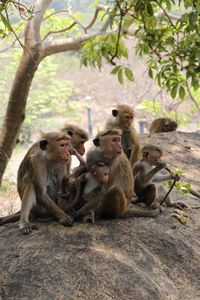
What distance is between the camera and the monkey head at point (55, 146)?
441 cm

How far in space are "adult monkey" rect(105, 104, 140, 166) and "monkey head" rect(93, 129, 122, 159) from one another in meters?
1.58

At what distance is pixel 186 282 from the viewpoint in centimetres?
418

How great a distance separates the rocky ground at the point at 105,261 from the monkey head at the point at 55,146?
2.04ft

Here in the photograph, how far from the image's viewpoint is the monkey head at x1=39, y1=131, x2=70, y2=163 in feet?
14.5

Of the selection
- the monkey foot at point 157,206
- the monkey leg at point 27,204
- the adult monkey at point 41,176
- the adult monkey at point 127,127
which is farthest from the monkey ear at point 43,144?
the adult monkey at point 127,127

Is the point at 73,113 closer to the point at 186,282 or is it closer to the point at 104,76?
the point at 104,76

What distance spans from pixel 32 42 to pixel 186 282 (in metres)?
5.17

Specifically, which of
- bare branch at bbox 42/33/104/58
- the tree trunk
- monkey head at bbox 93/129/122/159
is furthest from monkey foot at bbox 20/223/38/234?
bare branch at bbox 42/33/104/58

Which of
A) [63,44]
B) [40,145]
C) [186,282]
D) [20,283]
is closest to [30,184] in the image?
[40,145]

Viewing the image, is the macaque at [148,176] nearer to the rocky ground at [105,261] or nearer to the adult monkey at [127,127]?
the rocky ground at [105,261]

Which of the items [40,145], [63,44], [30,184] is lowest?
[30,184]

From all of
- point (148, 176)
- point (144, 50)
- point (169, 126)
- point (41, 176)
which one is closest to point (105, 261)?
point (41, 176)

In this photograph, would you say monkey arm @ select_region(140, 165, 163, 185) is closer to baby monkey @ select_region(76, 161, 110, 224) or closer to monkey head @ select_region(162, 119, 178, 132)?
baby monkey @ select_region(76, 161, 110, 224)

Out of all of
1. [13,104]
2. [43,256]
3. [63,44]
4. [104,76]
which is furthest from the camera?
Answer: [104,76]
